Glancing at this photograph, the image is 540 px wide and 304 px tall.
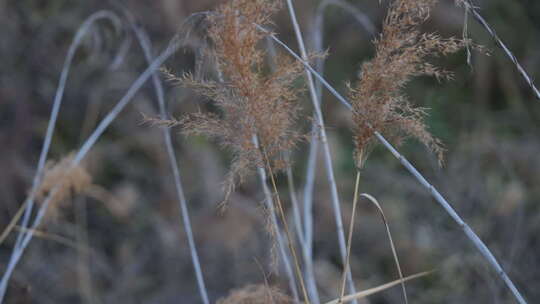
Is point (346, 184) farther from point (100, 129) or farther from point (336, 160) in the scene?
point (100, 129)

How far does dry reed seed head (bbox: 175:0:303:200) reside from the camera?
0.88 metres

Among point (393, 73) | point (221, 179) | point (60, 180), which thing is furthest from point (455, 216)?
point (221, 179)

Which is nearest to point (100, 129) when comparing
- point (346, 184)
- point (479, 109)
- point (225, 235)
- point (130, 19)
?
point (130, 19)

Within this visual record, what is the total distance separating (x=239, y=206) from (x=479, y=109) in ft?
4.12

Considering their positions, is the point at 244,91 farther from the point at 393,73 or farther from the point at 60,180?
the point at 60,180

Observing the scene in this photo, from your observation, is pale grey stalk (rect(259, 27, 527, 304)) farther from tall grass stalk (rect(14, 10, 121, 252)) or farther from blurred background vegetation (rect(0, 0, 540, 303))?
blurred background vegetation (rect(0, 0, 540, 303))

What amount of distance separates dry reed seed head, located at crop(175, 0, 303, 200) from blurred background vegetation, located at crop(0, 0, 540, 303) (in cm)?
103

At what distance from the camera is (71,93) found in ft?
9.60

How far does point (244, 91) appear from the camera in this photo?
90cm

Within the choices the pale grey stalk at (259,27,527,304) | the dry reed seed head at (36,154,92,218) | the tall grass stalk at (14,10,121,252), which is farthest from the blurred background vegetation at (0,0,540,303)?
the pale grey stalk at (259,27,527,304)

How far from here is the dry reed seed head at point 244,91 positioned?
879mm

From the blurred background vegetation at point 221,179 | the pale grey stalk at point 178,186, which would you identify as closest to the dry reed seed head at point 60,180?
the pale grey stalk at point 178,186

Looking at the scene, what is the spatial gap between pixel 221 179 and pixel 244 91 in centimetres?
189

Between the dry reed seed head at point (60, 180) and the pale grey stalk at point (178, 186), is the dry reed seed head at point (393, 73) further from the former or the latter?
the dry reed seed head at point (60, 180)
